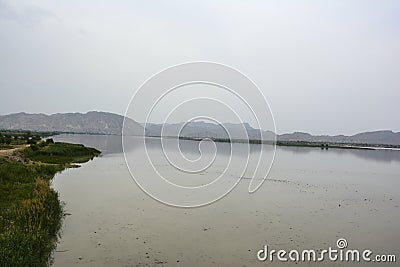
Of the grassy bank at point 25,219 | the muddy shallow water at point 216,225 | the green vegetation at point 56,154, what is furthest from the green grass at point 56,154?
the grassy bank at point 25,219

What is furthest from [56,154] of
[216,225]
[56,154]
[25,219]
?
[216,225]

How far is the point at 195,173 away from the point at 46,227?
17.5 metres

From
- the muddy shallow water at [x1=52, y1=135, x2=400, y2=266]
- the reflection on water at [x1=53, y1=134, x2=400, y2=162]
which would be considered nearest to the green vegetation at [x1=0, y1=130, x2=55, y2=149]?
the reflection on water at [x1=53, y1=134, x2=400, y2=162]

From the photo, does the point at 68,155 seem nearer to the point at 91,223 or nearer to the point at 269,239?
the point at 91,223

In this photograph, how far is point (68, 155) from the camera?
120 feet

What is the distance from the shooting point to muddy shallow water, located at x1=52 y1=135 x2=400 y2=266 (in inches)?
388

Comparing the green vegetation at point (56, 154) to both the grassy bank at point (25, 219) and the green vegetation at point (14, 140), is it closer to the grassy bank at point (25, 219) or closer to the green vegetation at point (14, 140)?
the green vegetation at point (14, 140)

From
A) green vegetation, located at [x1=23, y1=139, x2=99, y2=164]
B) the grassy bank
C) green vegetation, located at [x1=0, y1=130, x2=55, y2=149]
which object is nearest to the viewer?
the grassy bank

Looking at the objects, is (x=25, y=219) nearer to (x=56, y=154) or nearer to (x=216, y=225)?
(x=216, y=225)

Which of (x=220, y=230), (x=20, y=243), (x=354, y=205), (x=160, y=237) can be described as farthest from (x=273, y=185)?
(x=20, y=243)

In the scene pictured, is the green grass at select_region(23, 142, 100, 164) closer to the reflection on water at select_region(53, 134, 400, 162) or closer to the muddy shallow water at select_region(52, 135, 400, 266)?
the muddy shallow water at select_region(52, 135, 400, 266)

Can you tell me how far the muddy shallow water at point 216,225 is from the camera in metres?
9.84

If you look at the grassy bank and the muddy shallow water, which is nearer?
the grassy bank

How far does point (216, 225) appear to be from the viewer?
1307 cm
